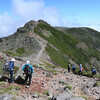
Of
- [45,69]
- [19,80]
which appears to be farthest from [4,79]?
[45,69]

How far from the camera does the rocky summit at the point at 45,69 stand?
1306cm

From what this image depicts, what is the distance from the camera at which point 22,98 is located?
1155 centimetres

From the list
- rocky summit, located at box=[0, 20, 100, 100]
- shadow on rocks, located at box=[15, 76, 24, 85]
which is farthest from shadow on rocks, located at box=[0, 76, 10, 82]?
shadow on rocks, located at box=[15, 76, 24, 85]

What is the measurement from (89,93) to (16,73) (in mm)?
8622

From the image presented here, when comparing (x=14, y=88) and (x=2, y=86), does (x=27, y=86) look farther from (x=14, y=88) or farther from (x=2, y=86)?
(x=2, y=86)

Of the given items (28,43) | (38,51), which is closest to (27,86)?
(38,51)

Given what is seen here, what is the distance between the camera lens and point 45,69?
25188mm

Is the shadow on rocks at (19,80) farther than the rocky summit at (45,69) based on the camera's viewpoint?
Yes

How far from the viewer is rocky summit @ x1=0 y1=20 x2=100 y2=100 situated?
13.1 m

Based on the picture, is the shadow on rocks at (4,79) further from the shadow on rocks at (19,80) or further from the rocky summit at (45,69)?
the shadow on rocks at (19,80)

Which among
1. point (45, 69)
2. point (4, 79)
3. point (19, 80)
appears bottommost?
point (19, 80)

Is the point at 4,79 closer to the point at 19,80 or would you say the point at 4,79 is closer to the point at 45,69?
the point at 19,80

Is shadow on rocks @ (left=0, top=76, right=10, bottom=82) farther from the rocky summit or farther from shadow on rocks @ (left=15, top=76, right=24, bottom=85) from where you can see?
shadow on rocks @ (left=15, top=76, right=24, bottom=85)

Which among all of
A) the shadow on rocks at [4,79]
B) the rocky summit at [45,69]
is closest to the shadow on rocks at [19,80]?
the rocky summit at [45,69]
